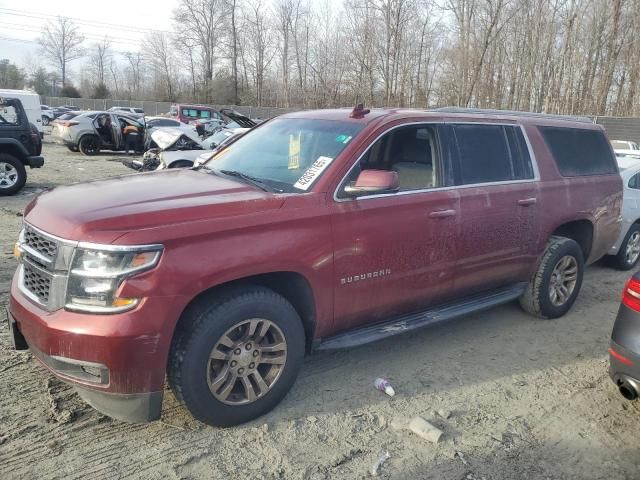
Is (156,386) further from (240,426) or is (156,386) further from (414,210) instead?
(414,210)

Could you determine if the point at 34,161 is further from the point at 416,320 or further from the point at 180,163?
the point at 416,320

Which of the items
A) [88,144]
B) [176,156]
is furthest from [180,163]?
[88,144]

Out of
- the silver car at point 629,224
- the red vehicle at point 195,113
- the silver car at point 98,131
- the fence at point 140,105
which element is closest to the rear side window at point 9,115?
the silver car at point 98,131

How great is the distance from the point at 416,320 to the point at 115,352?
2234 mm

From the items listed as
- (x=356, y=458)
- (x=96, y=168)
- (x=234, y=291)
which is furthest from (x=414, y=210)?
(x=96, y=168)

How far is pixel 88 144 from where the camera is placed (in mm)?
19656

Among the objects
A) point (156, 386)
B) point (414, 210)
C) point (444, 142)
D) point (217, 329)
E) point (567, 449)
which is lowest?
point (567, 449)

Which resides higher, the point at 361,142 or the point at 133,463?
the point at 361,142

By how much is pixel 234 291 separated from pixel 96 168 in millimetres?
14733

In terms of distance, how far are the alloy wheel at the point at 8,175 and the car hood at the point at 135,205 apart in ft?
27.6

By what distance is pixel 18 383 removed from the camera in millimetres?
3596

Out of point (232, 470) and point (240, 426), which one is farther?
point (240, 426)

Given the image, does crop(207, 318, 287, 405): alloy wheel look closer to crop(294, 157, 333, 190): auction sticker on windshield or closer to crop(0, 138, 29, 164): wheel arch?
crop(294, 157, 333, 190): auction sticker on windshield

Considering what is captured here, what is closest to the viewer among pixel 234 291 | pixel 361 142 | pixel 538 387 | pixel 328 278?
pixel 234 291
